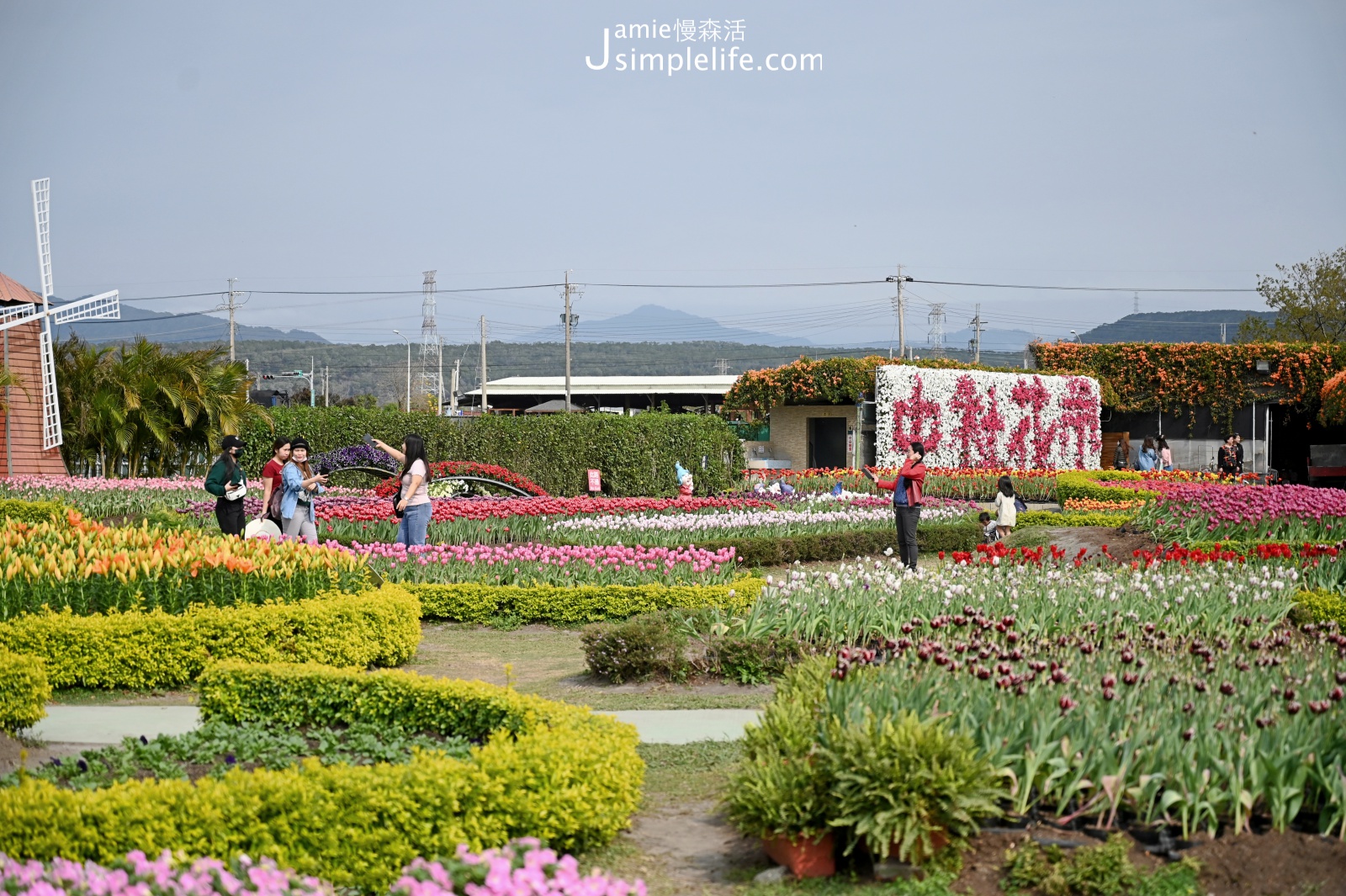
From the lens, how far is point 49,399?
25.7m

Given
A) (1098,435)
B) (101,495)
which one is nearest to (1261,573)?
(101,495)

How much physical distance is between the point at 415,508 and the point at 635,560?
2465 mm

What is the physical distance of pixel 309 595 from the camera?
948 centimetres

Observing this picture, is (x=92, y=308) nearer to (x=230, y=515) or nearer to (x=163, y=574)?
(x=230, y=515)

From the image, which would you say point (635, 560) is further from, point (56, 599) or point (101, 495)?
point (101, 495)

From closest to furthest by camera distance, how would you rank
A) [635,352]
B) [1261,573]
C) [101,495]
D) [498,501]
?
1. [1261,573]
2. [498,501]
3. [101,495]
4. [635,352]

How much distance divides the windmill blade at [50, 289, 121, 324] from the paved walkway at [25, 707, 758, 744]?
74.1ft

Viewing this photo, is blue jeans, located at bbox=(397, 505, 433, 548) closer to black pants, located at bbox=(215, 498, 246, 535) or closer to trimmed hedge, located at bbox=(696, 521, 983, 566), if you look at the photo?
black pants, located at bbox=(215, 498, 246, 535)

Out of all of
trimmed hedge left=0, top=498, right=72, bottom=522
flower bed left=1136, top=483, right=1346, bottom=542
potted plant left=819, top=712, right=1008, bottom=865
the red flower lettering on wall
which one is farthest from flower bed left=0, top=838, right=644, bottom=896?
the red flower lettering on wall

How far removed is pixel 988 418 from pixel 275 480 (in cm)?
2445

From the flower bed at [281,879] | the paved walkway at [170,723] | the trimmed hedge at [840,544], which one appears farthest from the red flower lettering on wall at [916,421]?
the flower bed at [281,879]

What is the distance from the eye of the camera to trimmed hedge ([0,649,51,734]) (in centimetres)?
671

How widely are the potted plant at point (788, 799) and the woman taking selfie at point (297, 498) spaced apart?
332 inches

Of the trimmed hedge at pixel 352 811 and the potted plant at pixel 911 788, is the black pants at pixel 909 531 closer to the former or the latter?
the trimmed hedge at pixel 352 811
